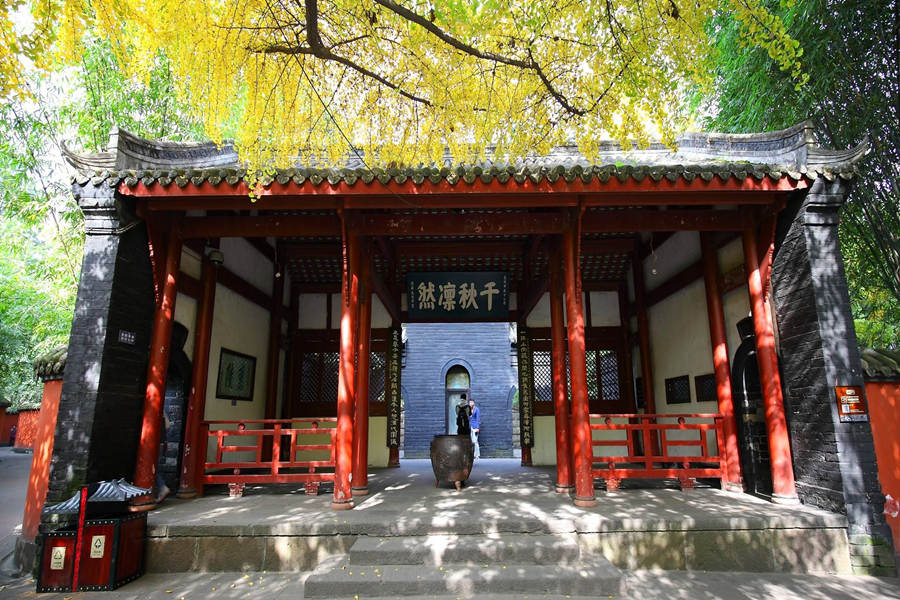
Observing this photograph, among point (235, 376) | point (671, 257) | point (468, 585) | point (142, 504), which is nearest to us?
point (468, 585)

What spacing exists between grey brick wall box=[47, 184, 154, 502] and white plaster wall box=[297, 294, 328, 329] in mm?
3858

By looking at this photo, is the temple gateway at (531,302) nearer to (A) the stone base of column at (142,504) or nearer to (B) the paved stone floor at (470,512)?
(A) the stone base of column at (142,504)

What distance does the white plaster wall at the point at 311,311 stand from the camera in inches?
354

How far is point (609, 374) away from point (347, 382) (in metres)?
5.41

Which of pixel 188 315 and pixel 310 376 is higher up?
pixel 188 315

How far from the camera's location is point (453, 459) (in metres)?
5.99

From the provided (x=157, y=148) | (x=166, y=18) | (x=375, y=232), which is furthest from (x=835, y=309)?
(x=157, y=148)

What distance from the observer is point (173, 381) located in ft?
19.0

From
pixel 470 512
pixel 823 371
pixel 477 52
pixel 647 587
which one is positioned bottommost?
pixel 647 587

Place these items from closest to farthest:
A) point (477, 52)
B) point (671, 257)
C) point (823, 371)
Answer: point (477, 52), point (823, 371), point (671, 257)

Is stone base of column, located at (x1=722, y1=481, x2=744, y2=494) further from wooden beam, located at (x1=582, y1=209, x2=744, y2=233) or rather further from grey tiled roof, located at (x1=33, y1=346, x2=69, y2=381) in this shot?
grey tiled roof, located at (x1=33, y1=346, x2=69, y2=381)

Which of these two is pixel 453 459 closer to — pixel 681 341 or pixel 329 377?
pixel 329 377

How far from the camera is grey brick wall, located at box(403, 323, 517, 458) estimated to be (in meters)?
14.1

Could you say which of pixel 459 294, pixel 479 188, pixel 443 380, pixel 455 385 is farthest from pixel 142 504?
pixel 455 385
